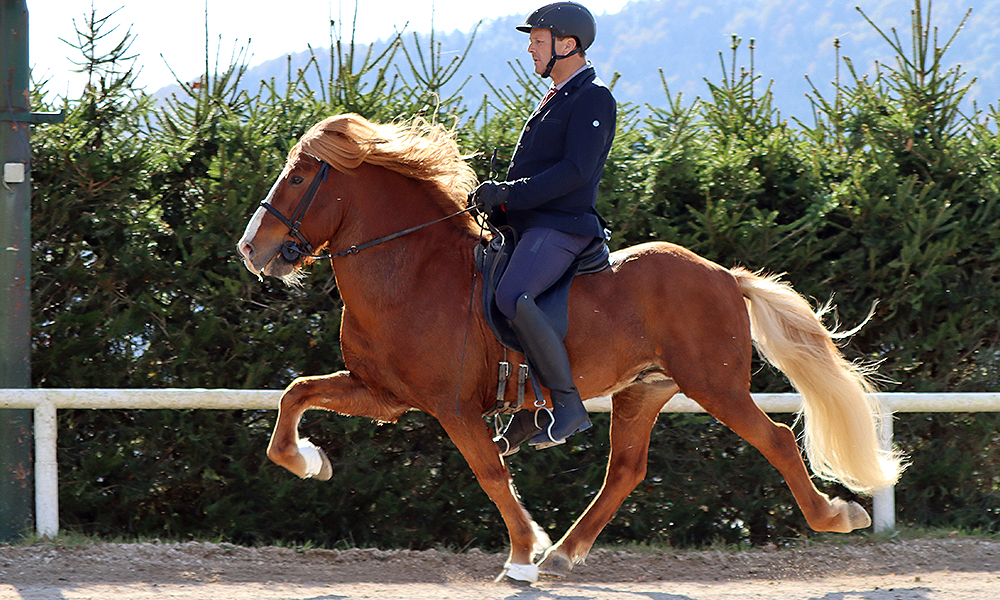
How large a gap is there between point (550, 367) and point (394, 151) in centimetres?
127

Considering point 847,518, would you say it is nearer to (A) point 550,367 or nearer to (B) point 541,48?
(A) point 550,367

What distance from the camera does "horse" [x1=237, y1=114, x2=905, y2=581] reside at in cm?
439

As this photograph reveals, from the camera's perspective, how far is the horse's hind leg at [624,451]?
16.1 feet

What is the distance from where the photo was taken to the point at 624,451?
504 centimetres

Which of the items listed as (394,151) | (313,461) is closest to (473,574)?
(313,461)

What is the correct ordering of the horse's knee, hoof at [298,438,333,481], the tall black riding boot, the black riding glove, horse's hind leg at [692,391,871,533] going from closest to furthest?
the tall black riding boot → the black riding glove → hoof at [298,438,333,481] → horse's hind leg at [692,391,871,533] → the horse's knee

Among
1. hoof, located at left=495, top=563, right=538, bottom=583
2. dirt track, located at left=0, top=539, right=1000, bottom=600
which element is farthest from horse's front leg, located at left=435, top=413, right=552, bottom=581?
dirt track, located at left=0, top=539, right=1000, bottom=600

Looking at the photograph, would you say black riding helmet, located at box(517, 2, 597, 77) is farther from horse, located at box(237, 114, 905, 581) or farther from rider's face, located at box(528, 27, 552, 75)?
horse, located at box(237, 114, 905, 581)

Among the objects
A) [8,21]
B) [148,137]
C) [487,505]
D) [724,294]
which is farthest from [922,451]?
[8,21]

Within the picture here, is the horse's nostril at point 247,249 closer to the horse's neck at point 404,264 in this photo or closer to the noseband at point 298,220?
the noseband at point 298,220

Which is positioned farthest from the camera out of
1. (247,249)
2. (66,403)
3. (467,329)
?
(66,403)

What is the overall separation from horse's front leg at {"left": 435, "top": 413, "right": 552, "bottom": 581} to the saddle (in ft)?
1.41

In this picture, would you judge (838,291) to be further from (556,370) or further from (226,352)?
(226,352)

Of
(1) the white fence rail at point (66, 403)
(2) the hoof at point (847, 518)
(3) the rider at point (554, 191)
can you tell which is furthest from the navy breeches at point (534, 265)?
(2) the hoof at point (847, 518)
